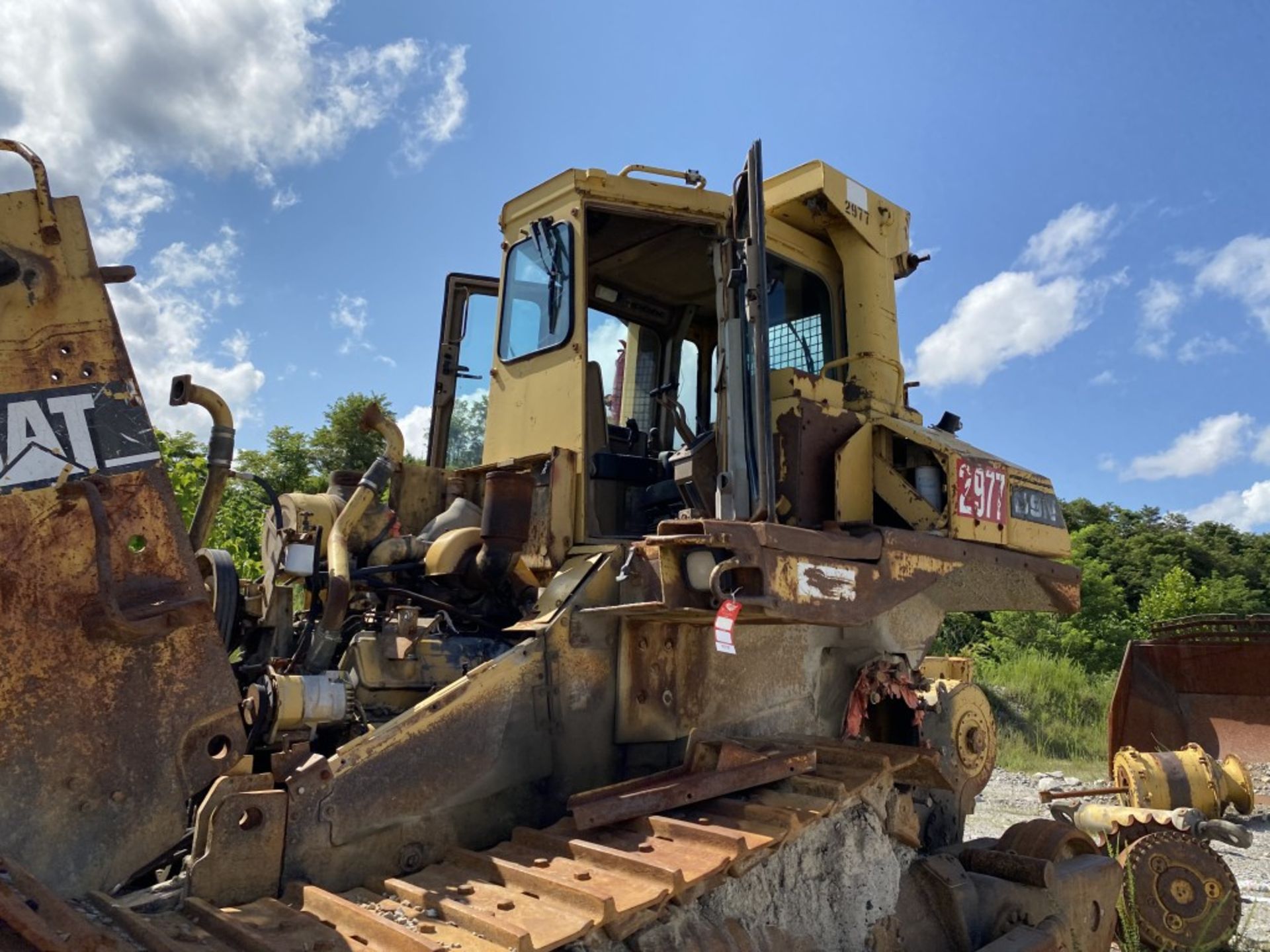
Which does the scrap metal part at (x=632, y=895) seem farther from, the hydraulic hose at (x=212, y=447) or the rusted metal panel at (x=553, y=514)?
the rusted metal panel at (x=553, y=514)

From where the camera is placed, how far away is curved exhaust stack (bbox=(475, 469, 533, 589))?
4.07 meters

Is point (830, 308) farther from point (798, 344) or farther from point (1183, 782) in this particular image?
point (1183, 782)

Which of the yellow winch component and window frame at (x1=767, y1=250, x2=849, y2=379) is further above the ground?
window frame at (x1=767, y1=250, x2=849, y2=379)

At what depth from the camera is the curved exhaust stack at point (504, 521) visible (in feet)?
13.4

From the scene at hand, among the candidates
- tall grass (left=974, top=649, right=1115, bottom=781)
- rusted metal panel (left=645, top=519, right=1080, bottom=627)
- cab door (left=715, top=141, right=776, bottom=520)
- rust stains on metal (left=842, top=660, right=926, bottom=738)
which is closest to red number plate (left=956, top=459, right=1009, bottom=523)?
rusted metal panel (left=645, top=519, right=1080, bottom=627)

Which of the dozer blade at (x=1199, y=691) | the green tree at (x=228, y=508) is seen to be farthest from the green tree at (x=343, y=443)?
the dozer blade at (x=1199, y=691)

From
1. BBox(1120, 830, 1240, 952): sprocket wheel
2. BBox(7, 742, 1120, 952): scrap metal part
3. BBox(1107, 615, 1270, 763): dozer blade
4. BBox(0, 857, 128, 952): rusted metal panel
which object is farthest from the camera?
BBox(1107, 615, 1270, 763): dozer blade

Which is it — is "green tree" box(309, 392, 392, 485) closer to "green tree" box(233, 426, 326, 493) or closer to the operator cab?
"green tree" box(233, 426, 326, 493)

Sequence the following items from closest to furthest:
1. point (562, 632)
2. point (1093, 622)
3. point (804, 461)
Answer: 1. point (562, 632)
2. point (804, 461)
3. point (1093, 622)

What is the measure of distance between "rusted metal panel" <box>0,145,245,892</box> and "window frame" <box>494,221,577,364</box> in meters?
2.18

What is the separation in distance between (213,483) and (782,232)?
3103mm

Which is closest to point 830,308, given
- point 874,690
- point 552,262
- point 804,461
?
point 804,461

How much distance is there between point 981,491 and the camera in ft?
15.3

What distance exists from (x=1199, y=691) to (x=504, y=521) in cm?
676
